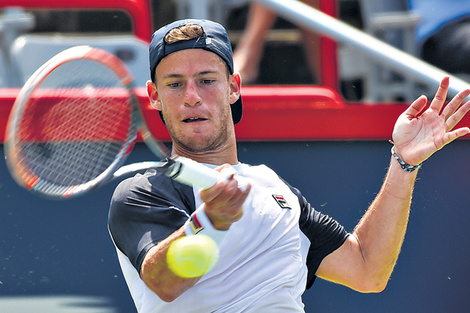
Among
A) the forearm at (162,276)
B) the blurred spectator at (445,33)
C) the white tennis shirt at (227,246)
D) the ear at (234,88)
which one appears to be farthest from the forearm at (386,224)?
the blurred spectator at (445,33)

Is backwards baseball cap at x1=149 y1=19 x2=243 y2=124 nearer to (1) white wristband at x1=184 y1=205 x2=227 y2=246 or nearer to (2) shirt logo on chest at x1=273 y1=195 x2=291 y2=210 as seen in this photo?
(2) shirt logo on chest at x1=273 y1=195 x2=291 y2=210

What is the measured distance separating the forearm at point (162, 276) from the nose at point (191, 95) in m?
0.39

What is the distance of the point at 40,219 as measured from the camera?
3.10m

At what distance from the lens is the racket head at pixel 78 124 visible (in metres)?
2.23

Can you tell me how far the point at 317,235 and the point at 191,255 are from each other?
700 mm

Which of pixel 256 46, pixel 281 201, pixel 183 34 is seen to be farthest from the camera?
pixel 256 46

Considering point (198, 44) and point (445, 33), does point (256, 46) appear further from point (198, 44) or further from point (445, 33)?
point (198, 44)

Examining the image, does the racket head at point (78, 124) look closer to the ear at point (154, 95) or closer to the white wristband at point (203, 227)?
the ear at point (154, 95)

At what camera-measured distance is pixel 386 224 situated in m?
2.43

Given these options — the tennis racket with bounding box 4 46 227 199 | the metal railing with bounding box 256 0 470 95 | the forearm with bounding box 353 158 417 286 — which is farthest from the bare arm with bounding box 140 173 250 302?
the metal railing with bounding box 256 0 470 95

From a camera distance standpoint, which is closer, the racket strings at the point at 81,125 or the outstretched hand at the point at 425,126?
the outstretched hand at the point at 425,126

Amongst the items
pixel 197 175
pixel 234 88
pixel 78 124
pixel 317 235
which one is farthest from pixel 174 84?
pixel 78 124

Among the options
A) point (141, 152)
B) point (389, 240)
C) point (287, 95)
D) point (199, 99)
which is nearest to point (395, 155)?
point (389, 240)

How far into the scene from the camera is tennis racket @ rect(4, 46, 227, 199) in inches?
82.9
